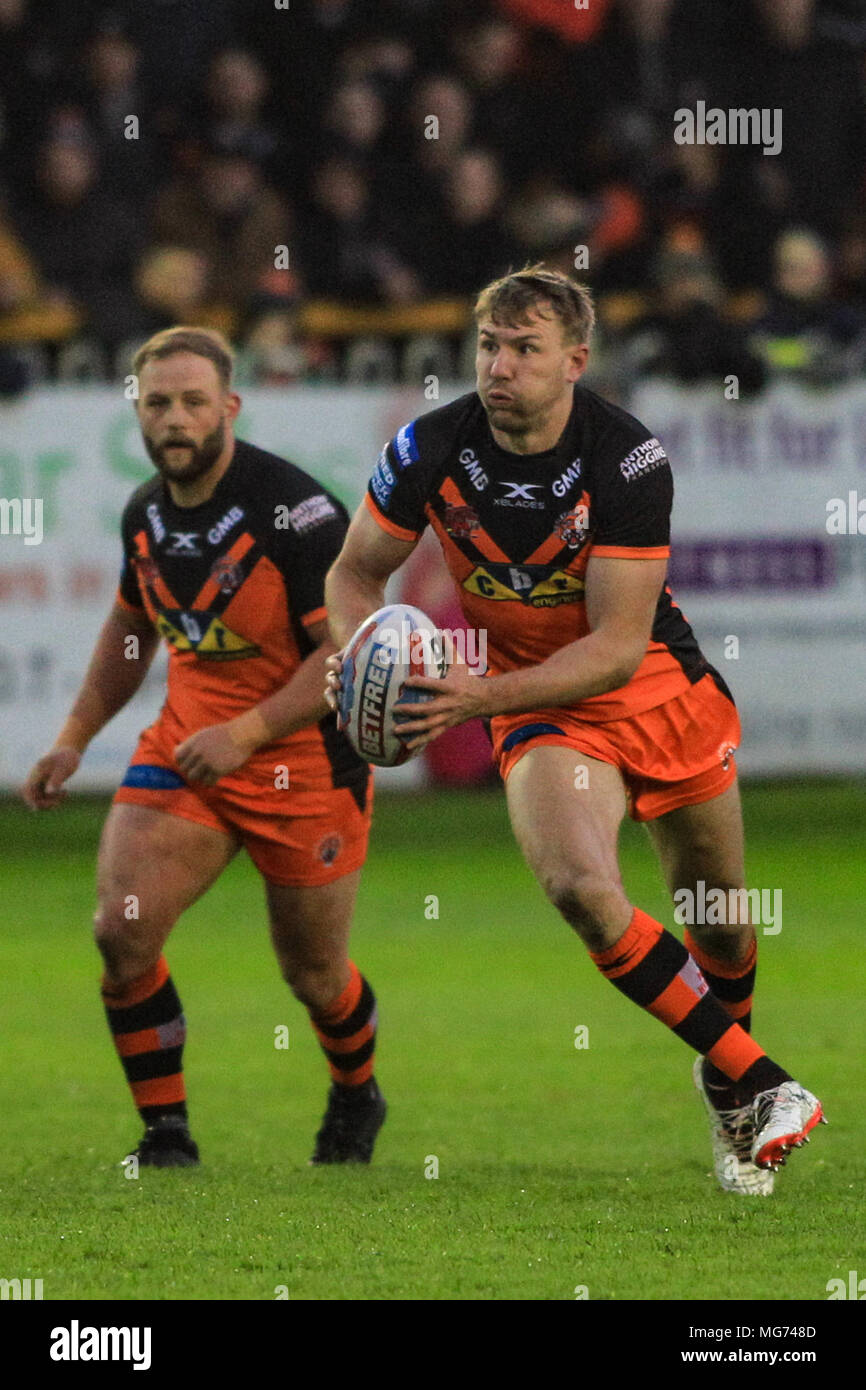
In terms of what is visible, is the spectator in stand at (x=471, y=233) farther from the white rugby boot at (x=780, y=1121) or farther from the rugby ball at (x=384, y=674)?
the white rugby boot at (x=780, y=1121)

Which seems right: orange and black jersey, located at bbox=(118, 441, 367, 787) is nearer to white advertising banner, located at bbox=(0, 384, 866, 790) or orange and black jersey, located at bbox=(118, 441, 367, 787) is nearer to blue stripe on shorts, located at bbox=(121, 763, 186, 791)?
blue stripe on shorts, located at bbox=(121, 763, 186, 791)

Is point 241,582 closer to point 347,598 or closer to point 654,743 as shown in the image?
point 347,598

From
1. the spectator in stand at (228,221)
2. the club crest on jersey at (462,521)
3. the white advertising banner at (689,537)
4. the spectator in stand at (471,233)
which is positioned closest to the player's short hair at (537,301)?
the club crest on jersey at (462,521)

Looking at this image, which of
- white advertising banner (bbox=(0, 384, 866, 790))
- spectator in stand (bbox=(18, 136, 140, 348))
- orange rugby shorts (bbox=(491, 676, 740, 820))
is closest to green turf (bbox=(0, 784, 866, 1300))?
white advertising banner (bbox=(0, 384, 866, 790))

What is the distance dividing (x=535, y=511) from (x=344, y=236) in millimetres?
10000

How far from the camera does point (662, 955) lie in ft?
17.8

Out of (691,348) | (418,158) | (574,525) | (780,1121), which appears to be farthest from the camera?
(418,158)

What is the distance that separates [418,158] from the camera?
15.6 meters

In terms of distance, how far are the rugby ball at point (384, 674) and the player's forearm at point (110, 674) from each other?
147cm

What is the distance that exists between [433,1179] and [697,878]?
1.10 metres

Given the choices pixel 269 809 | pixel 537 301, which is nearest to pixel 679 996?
pixel 269 809

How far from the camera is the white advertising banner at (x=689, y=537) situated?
1318 cm

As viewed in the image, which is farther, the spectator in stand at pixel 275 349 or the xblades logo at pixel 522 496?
the spectator in stand at pixel 275 349
